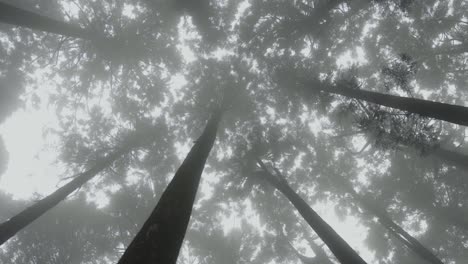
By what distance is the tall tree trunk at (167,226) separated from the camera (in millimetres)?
2980

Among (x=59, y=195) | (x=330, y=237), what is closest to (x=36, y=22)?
(x=59, y=195)

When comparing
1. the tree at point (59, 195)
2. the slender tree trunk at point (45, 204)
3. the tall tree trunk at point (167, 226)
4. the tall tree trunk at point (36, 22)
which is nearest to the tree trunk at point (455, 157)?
the tall tree trunk at point (167, 226)

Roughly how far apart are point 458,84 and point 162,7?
20281mm

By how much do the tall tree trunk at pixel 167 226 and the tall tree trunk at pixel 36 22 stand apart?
10057mm

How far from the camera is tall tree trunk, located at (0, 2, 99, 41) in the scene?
34.7 feet

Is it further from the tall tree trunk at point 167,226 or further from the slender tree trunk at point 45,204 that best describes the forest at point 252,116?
the tall tree trunk at point 167,226

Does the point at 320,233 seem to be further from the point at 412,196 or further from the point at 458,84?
the point at 458,84

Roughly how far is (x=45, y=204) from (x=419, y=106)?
15.0m

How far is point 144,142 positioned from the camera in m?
18.4

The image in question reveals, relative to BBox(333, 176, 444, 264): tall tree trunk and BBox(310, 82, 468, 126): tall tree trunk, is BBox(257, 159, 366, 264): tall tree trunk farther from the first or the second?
BBox(333, 176, 444, 264): tall tree trunk

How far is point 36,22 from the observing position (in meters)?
11.8

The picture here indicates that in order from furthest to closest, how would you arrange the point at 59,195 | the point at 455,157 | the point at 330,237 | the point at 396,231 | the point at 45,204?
the point at 396,231, the point at 455,157, the point at 59,195, the point at 45,204, the point at 330,237

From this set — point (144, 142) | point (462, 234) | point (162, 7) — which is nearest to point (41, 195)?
point (144, 142)

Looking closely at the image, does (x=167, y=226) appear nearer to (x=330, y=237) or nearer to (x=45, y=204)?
(x=330, y=237)
